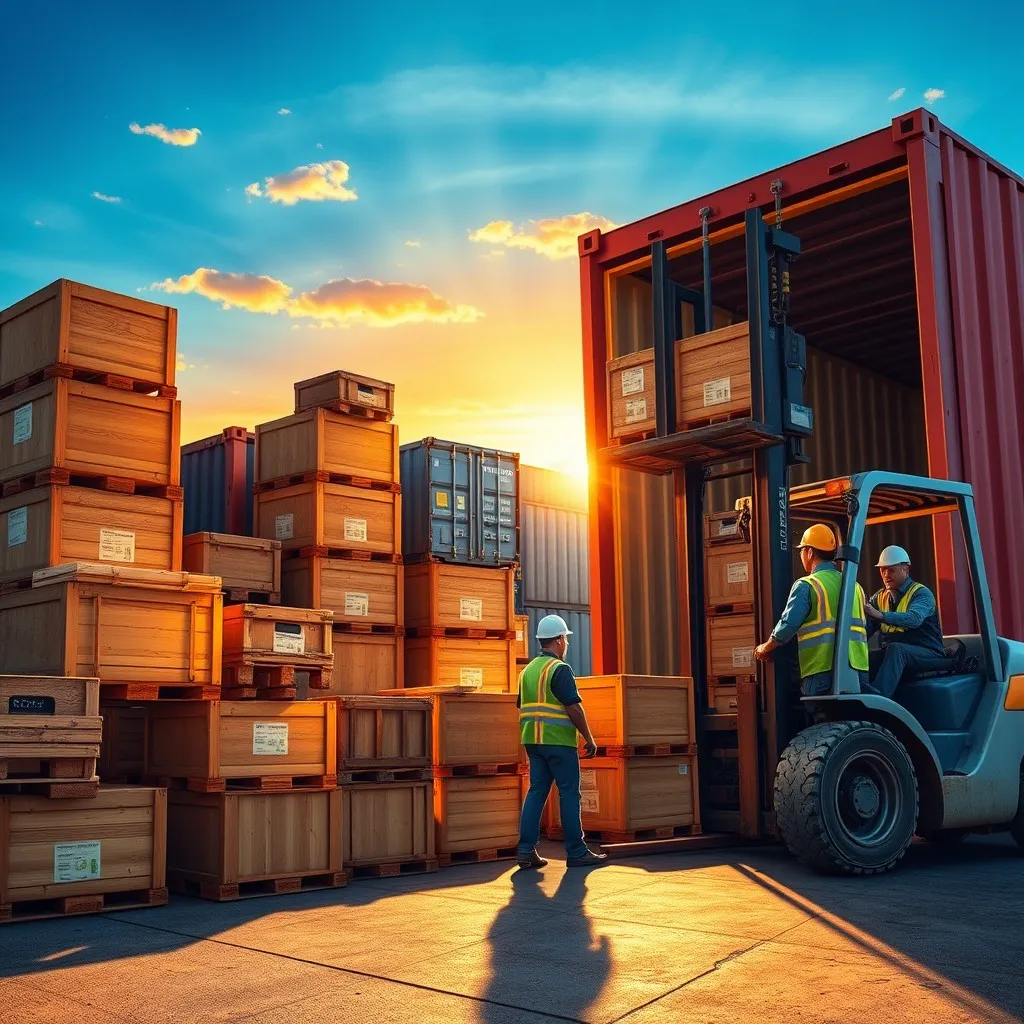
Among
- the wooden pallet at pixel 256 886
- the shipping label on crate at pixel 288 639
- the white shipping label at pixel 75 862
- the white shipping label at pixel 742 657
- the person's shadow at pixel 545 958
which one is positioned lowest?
the wooden pallet at pixel 256 886

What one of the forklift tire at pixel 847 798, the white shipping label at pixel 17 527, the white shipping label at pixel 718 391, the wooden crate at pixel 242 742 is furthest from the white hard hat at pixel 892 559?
the white shipping label at pixel 17 527

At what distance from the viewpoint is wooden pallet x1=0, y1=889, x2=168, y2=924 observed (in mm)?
6438

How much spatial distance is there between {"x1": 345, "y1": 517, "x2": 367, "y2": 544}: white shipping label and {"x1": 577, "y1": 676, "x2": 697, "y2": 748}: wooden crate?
2.21 m

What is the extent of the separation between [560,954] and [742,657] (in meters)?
5.10

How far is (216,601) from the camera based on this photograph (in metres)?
7.73

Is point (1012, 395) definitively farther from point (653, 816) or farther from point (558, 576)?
point (558, 576)

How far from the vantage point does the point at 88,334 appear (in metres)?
8.02

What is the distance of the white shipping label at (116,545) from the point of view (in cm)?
789

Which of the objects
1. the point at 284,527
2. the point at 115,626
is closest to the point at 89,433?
the point at 115,626

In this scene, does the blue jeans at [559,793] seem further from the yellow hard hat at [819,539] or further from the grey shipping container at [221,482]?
the grey shipping container at [221,482]

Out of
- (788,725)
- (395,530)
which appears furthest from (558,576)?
(788,725)

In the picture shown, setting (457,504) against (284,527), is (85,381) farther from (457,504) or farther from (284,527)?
(457,504)

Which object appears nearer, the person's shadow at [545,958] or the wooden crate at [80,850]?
the person's shadow at [545,958]

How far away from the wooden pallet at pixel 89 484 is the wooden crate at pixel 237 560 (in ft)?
2.77
